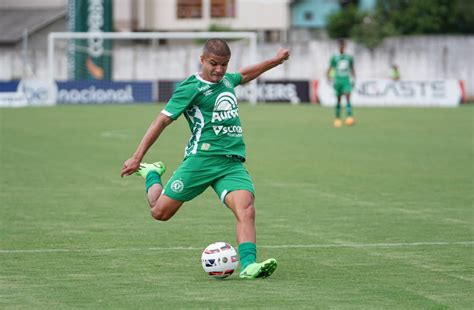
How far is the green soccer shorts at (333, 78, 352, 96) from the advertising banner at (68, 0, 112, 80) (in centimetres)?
2459

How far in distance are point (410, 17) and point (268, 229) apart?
5107cm

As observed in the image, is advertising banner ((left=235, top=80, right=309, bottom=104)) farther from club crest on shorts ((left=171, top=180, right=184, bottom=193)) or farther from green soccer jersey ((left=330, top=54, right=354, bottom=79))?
club crest on shorts ((left=171, top=180, right=184, bottom=193))

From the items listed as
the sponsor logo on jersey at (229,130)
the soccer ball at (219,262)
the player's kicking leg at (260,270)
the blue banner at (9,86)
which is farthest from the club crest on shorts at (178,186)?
the blue banner at (9,86)

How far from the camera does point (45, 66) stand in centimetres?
6062

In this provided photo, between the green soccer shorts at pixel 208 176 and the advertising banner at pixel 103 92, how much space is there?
38.6 meters

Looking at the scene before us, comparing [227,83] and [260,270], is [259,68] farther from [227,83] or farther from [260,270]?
[260,270]

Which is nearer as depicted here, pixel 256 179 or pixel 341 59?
pixel 256 179

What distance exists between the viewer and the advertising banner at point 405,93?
4703cm

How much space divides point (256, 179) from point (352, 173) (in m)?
1.66

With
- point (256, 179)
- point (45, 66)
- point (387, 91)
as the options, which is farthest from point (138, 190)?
point (45, 66)

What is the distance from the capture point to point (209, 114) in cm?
966

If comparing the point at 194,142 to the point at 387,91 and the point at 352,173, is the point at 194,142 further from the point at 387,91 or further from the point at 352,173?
the point at 387,91

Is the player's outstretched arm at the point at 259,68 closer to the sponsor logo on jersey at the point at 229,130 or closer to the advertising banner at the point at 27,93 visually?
the sponsor logo on jersey at the point at 229,130

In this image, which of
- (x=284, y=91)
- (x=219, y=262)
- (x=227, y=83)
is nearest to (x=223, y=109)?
(x=227, y=83)
